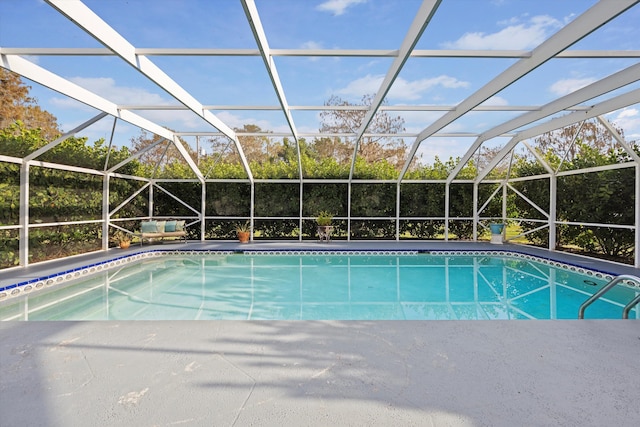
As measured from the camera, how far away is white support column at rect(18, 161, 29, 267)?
700 centimetres

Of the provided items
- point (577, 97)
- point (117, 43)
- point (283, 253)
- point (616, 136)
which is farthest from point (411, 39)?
point (283, 253)

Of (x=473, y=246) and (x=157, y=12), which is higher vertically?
(x=157, y=12)

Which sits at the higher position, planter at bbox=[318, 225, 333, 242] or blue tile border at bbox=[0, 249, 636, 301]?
planter at bbox=[318, 225, 333, 242]

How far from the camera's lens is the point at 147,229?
1059 centimetres

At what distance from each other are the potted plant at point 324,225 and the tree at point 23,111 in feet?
23.8

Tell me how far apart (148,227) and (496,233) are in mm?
10962

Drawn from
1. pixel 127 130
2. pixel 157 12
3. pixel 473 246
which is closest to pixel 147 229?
pixel 127 130

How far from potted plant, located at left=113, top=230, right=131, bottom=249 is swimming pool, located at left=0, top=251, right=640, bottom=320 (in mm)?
1082

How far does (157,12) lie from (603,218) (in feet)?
34.3

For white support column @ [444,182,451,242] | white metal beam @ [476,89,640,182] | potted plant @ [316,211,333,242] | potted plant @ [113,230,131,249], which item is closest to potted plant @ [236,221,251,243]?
potted plant @ [316,211,333,242]

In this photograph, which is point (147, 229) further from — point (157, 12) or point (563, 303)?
point (563, 303)

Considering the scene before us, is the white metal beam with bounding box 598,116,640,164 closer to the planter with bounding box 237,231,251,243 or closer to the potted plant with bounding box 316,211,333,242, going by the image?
the potted plant with bounding box 316,211,333,242

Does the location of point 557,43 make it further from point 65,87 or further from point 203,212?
point 203,212

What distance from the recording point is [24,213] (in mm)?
7023
